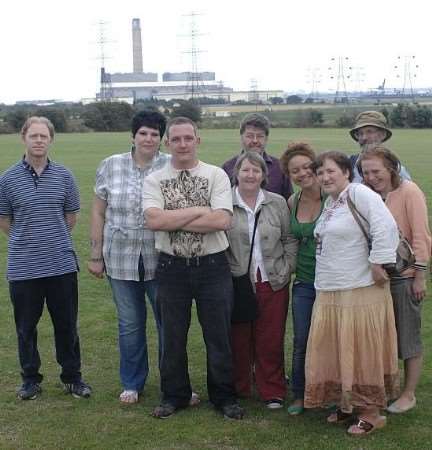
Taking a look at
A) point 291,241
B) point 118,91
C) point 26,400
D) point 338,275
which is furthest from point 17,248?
point 118,91

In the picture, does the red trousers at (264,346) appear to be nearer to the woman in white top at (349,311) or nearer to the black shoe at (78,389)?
the woman in white top at (349,311)

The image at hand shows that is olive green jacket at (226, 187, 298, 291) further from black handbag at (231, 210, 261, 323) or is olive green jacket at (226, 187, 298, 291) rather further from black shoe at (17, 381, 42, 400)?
black shoe at (17, 381, 42, 400)

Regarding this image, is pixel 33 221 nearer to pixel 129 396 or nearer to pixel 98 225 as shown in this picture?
pixel 98 225

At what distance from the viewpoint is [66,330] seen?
5.99 meters

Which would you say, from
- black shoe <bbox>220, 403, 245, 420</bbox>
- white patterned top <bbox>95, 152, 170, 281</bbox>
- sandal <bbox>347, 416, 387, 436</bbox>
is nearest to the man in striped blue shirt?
white patterned top <bbox>95, 152, 170, 281</bbox>

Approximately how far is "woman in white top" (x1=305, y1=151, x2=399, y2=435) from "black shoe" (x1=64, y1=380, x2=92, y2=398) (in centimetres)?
182

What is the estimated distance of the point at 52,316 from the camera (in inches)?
235

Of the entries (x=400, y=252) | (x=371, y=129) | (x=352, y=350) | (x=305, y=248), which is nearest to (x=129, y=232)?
(x=305, y=248)

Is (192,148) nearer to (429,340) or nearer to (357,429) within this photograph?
(357,429)

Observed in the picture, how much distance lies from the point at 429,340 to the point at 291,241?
2.54 m

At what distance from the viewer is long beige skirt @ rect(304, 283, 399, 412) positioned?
4.99m

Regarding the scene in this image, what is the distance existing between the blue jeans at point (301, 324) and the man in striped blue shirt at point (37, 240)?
5.48 feet

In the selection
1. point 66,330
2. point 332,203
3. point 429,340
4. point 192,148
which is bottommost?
point 429,340

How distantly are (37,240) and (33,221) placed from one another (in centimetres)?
15
